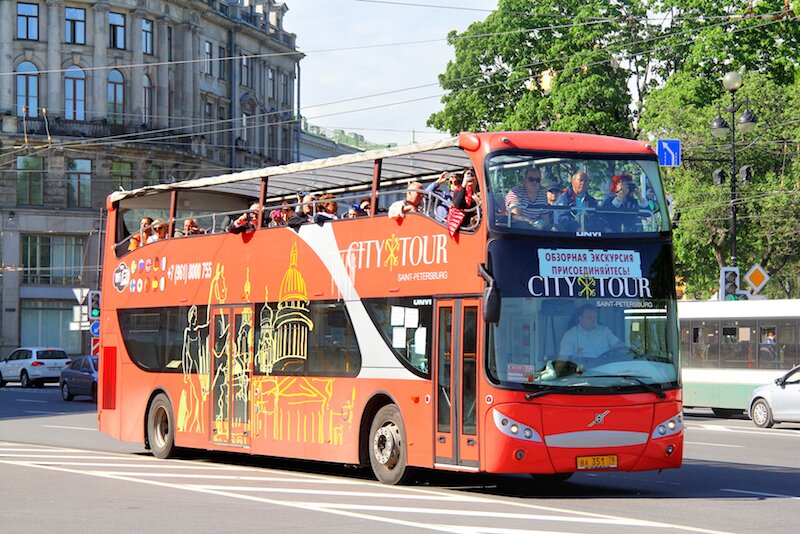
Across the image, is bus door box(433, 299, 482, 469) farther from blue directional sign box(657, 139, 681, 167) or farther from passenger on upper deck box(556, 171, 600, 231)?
blue directional sign box(657, 139, 681, 167)

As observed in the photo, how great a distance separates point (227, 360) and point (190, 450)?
129 inches

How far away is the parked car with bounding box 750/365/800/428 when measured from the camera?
30.9m

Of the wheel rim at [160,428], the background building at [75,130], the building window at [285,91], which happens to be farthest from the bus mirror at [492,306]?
the building window at [285,91]

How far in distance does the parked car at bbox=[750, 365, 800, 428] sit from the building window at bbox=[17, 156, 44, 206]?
47.7 m

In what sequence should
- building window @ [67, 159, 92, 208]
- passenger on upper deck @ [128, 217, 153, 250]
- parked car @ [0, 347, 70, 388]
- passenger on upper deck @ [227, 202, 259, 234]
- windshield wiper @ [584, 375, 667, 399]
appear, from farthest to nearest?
building window @ [67, 159, 92, 208] < parked car @ [0, 347, 70, 388] < passenger on upper deck @ [128, 217, 153, 250] < passenger on upper deck @ [227, 202, 259, 234] < windshield wiper @ [584, 375, 667, 399]

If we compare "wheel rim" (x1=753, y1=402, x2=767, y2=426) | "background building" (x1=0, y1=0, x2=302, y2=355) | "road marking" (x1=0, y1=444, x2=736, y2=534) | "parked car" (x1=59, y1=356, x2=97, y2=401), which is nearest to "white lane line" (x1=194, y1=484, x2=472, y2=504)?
"road marking" (x1=0, y1=444, x2=736, y2=534)

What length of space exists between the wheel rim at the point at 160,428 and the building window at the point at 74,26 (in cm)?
5344

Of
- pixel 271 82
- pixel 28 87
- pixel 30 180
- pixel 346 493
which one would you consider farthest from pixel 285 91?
pixel 346 493

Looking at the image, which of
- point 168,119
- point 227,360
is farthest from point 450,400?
point 168,119

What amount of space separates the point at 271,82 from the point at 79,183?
19646 mm

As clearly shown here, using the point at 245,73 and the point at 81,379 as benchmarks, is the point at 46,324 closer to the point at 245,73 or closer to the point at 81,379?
the point at 245,73

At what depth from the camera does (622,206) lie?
16.0 metres

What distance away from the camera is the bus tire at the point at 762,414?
31.5 m

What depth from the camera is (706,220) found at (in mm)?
48625
